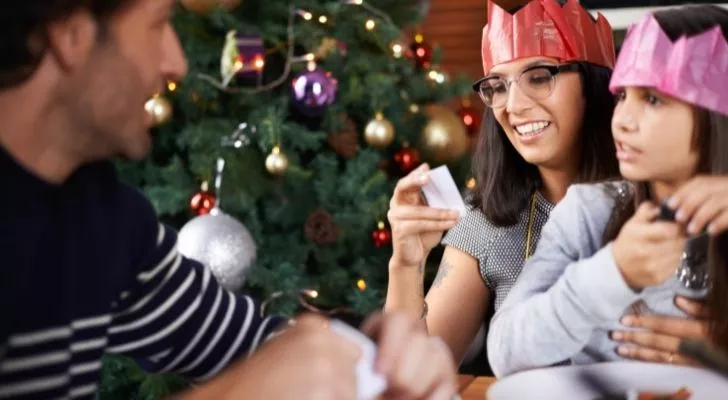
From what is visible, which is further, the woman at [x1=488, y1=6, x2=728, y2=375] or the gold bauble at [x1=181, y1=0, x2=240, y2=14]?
the gold bauble at [x1=181, y1=0, x2=240, y2=14]

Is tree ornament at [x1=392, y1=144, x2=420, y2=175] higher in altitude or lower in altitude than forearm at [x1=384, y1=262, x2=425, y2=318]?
lower

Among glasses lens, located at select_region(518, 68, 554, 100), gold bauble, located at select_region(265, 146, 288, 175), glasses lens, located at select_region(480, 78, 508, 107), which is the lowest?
gold bauble, located at select_region(265, 146, 288, 175)

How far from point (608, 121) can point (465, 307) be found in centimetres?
34

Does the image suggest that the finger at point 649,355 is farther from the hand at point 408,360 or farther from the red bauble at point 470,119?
the red bauble at point 470,119

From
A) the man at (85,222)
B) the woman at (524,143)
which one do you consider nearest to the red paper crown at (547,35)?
the woman at (524,143)

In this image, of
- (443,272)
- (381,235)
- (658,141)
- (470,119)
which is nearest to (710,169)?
(658,141)

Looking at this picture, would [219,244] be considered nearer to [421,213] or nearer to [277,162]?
[277,162]

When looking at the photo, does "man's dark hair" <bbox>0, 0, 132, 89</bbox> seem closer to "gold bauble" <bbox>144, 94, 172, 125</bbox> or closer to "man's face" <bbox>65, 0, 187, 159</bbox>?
"man's face" <bbox>65, 0, 187, 159</bbox>

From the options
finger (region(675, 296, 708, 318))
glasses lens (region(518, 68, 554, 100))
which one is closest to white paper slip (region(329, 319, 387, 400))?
finger (region(675, 296, 708, 318))

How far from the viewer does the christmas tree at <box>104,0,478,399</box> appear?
5.57ft

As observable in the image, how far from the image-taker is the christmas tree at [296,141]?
1698mm

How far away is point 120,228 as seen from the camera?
61 centimetres

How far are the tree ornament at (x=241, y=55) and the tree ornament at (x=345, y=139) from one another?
0.21m

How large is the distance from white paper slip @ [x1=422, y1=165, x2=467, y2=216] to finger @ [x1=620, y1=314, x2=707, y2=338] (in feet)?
0.68
